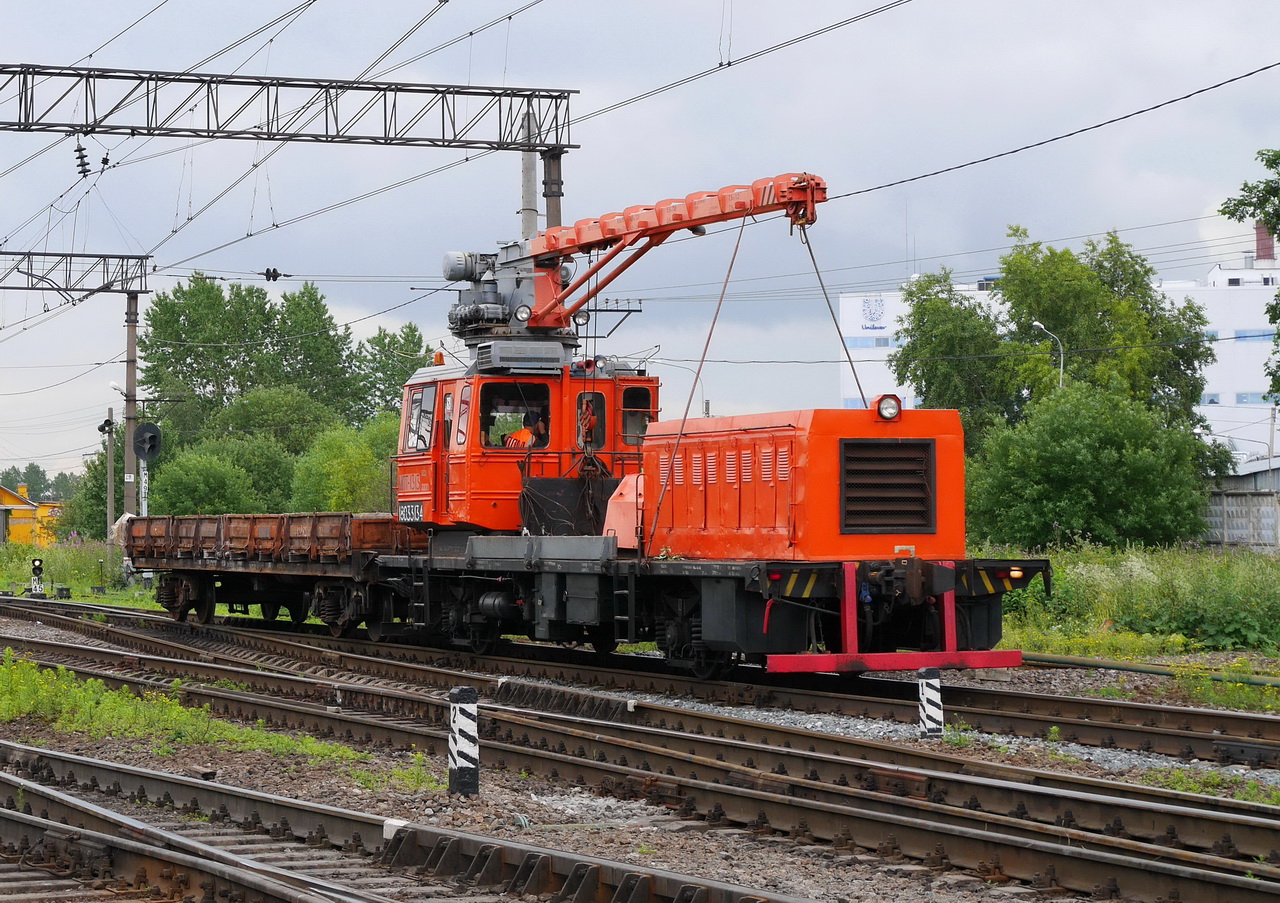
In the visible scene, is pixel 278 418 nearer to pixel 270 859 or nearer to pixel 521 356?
pixel 521 356

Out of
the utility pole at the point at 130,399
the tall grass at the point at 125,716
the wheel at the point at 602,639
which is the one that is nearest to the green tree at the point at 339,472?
the utility pole at the point at 130,399

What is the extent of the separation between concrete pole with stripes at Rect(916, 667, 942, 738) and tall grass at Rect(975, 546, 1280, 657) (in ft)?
24.3

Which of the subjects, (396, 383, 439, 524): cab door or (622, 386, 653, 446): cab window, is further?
(396, 383, 439, 524): cab door

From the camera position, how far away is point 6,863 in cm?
770

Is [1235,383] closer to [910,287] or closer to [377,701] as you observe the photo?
[910,287]

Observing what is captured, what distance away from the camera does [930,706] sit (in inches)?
440

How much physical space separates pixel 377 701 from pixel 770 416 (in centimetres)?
471

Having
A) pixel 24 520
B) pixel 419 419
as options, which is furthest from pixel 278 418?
pixel 419 419

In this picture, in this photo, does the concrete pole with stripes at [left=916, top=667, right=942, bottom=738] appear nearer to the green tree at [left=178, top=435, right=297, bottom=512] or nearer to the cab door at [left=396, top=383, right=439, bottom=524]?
the cab door at [left=396, top=383, right=439, bottom=524]

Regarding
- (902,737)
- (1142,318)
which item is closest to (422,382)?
(902,737)

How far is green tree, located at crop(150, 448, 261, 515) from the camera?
188 ft

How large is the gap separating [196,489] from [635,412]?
4408 centimetres

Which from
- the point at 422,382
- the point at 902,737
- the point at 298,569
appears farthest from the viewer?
the point at 298,569

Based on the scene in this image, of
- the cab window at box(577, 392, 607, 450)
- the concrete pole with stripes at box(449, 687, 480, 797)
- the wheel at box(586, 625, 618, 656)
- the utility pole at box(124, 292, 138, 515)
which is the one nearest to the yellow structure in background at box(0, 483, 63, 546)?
the utility pole at box(124, 292, 138, 515)
